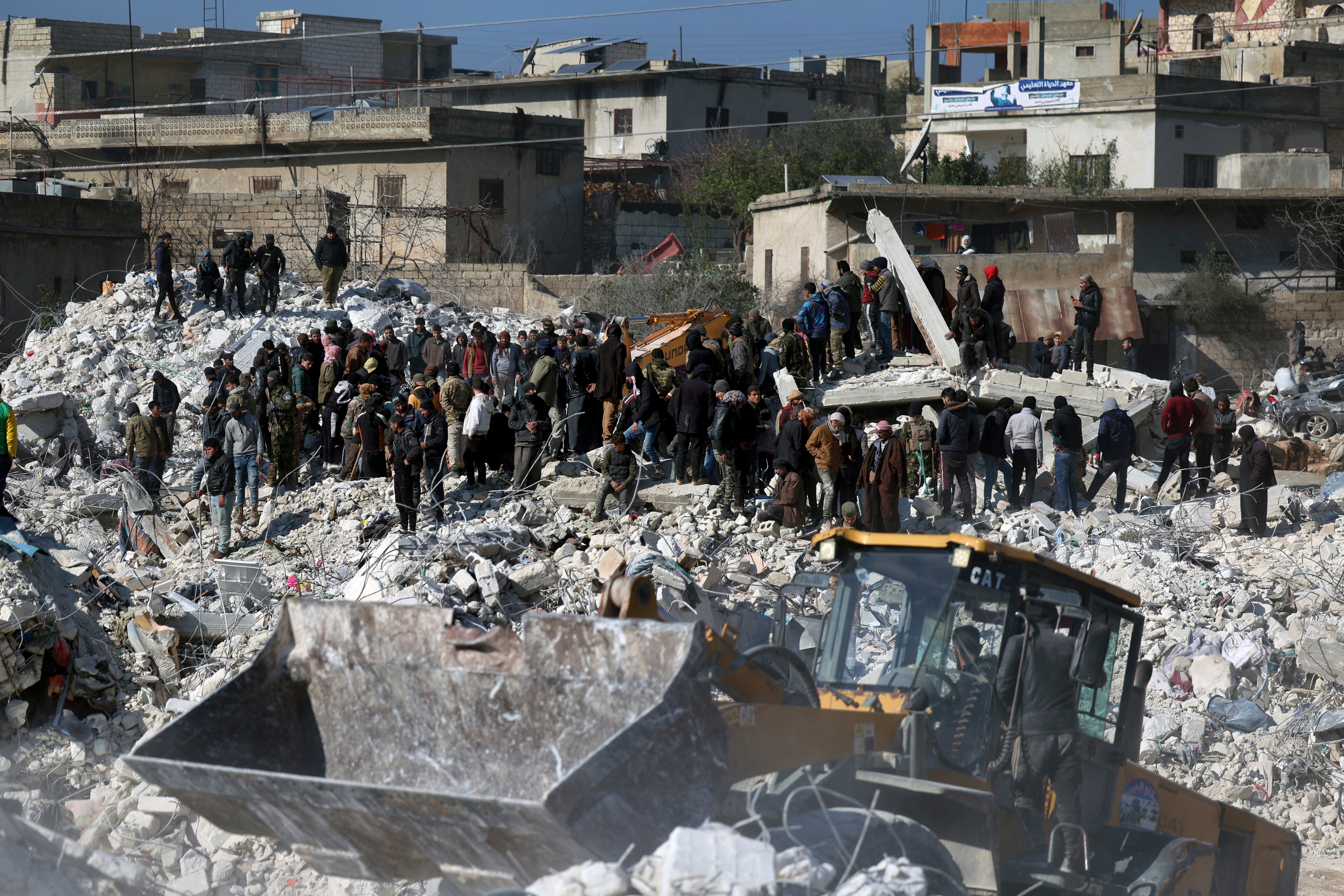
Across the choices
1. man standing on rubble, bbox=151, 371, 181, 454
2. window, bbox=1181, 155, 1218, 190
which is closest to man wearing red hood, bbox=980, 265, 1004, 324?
man standing on rubble, bbox=151, 371, 181, 454

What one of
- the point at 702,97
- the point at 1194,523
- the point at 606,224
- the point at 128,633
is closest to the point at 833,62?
the point at 702,97

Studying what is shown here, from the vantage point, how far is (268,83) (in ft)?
158

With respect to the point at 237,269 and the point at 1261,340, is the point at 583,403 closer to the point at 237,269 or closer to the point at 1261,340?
the point at 237,269

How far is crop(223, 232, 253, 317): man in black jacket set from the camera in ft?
71.6

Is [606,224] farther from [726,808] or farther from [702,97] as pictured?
[726,808]

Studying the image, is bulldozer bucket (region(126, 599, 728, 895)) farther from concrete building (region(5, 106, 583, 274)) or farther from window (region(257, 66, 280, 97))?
window (region(257, 66, 280, 97))

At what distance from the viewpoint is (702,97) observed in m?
45.1

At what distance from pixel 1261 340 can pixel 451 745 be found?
91.9ft

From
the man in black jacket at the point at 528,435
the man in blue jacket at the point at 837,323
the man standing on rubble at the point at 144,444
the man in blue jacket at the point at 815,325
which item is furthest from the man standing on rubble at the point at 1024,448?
the man standing on rubble at the point at 144,444

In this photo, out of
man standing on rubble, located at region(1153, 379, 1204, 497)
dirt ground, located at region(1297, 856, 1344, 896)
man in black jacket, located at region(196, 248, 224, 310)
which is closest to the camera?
dirt ground, located at region(1297, 856, 1344, 896)

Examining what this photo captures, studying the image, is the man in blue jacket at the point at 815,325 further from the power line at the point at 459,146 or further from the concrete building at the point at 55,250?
the power line at the point at 459,146

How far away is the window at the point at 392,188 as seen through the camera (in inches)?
1368

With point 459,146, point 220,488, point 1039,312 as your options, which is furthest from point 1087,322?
point 459,146

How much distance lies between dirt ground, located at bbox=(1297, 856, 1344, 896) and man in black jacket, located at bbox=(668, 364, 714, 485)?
727cm
